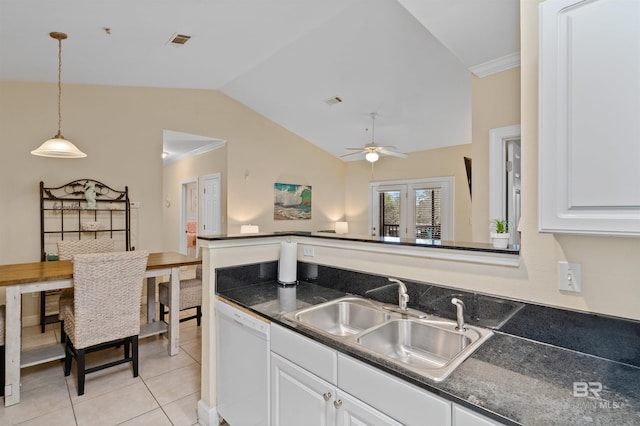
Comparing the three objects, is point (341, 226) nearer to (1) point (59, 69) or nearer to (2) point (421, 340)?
(1) point (59, 69)

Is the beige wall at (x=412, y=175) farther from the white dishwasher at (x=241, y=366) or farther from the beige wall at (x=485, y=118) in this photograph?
the white dishwasher at (x=241, y=366)

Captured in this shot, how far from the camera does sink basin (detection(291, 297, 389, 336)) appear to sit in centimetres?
176

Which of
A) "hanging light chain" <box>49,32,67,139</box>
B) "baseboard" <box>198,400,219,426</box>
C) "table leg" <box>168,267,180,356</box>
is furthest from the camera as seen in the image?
"table leg" <box>168,267,180,356</box>

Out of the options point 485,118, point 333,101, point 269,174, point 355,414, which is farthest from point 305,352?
point 269,174

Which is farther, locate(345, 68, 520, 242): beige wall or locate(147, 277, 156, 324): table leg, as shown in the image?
locate(147, 277, 156, 324): table leg

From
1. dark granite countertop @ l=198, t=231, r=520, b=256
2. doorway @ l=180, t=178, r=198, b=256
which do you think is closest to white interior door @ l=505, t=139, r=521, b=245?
dark granite countertop @ l=198, t=231, r=520, b=256

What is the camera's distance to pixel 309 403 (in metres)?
1.42

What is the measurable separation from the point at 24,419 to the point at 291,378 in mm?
2015

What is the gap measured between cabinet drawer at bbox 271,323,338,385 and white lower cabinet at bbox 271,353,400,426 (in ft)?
0.09

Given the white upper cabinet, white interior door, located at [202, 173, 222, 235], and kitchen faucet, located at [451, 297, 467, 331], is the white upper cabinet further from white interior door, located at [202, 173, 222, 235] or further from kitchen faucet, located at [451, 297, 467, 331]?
white interior door, located at [202, 173, 222, 235]

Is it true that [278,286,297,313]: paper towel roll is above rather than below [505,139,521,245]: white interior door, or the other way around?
below

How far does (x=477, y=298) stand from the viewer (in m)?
1.46

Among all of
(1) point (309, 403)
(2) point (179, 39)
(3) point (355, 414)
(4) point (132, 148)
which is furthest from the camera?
(4) point (132, 148)

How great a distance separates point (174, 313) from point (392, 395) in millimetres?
2593
